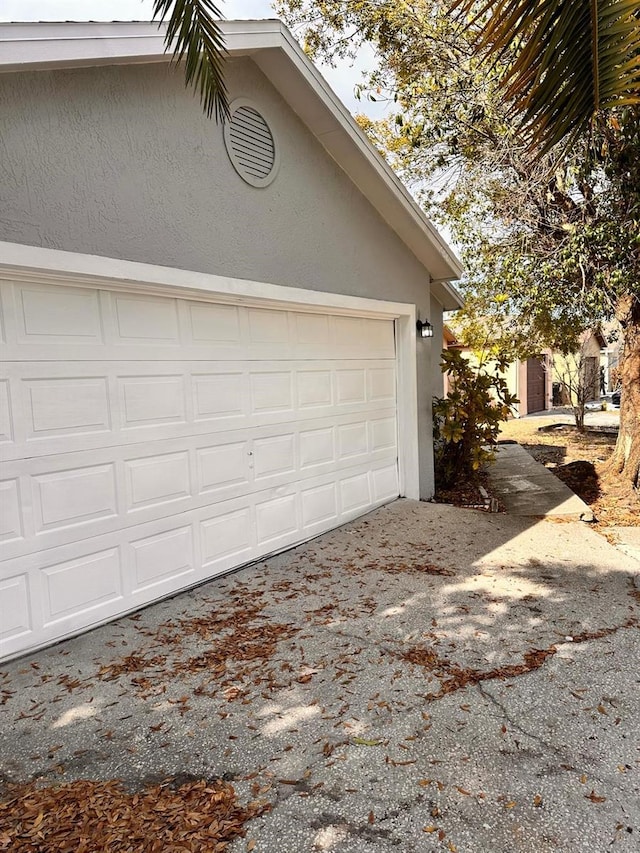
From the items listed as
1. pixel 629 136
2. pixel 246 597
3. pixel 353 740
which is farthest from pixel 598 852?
pixel 629 136

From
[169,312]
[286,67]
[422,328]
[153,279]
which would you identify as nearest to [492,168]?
[422,328]

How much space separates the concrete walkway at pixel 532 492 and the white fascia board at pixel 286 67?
11.6 ft

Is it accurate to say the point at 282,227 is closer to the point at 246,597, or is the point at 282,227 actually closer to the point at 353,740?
the point at 246,597

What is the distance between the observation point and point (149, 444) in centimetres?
472

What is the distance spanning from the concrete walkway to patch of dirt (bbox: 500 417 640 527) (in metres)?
0.31

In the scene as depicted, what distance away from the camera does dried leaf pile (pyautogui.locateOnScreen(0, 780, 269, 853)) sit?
2.30 m

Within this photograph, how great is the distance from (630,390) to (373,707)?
303 inches

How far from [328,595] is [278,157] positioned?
4285 mm

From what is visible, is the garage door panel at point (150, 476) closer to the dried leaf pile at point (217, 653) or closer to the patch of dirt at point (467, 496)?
the dried leaf pile at point (217, 653)

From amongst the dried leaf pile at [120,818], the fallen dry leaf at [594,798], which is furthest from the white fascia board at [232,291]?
the fallen dry leaf at [594,798]

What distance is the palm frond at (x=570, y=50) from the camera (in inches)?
94.6

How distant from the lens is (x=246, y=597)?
4.93m

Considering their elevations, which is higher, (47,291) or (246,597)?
(47,291)

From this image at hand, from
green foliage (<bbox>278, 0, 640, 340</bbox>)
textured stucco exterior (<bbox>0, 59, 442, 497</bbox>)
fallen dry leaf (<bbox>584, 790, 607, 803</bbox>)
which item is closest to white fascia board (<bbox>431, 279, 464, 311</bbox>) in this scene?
green foliage (<bbox>278, 0, 640, 340</bbox>)
